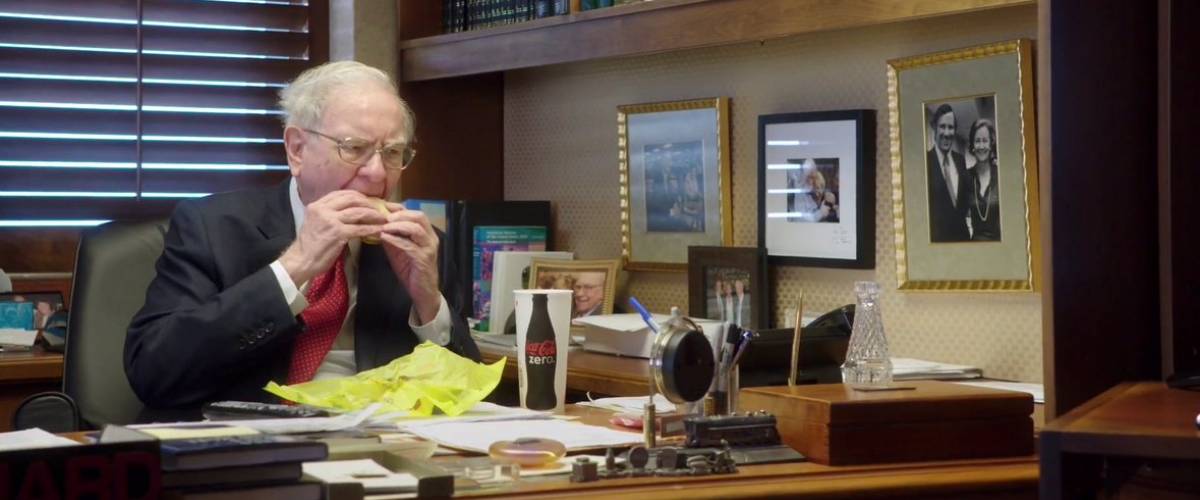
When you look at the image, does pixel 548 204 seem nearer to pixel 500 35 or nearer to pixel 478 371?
pixel 500 35

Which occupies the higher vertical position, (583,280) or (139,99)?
(139,99)

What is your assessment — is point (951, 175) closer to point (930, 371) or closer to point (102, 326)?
point (930, 371)

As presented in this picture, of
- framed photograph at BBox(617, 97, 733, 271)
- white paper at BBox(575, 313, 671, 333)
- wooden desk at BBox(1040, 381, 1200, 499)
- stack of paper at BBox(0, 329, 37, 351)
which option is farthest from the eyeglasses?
wooden desk at BBox(1040, 381, 1200, 499)

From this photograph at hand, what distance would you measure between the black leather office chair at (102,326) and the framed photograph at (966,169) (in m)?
1.44

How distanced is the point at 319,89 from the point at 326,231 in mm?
313

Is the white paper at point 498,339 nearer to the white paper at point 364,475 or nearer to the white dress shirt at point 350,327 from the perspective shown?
the white dress shirt at point 350,327

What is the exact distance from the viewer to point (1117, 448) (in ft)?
3.75

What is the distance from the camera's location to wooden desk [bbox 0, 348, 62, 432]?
9.92 feet

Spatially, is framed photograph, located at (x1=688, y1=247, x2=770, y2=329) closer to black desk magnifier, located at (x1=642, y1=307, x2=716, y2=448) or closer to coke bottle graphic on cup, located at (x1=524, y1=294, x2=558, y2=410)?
coke bottle graphic on cup, located at (x1=524, y1=294, x2=558, y2=410)

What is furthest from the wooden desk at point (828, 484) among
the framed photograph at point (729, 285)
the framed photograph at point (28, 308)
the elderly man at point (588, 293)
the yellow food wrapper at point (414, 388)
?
the framed photograph at point (28, 308)

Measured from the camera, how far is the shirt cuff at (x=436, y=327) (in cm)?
252

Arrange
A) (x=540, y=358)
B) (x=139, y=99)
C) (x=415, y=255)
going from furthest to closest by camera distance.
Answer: (x=139, y=99)
(x=415, y=255)
(x=540, y=358)

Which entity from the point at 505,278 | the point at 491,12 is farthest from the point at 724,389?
the point at 491,12

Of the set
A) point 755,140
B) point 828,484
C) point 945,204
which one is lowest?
point 828,484
